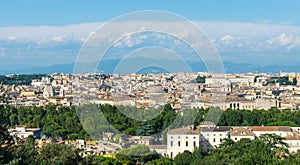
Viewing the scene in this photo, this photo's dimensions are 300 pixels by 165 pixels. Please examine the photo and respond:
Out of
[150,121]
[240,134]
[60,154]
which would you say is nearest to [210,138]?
[240,134]

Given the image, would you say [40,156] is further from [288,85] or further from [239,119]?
[288,85]

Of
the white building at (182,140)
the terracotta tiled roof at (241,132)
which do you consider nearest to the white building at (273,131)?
the terracotta tiled roof at (241,132)

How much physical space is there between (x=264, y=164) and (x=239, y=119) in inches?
510

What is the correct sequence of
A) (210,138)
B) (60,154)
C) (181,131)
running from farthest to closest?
(210,138), (181,131), (60,154)

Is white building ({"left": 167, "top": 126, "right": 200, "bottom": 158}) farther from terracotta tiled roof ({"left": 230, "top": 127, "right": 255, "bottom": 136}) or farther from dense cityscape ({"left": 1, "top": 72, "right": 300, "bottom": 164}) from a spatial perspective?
terracotta tiled roof ({"left": 230, "top": 127, "right": 255, "bottom": 136})

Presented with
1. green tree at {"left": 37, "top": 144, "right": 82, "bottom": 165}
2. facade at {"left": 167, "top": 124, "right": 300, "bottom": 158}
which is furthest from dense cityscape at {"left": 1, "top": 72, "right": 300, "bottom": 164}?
green tree at {"left": 37, "top": 144, "right": 82, "bottom": 165}

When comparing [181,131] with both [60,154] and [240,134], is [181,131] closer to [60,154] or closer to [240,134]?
[60,154]

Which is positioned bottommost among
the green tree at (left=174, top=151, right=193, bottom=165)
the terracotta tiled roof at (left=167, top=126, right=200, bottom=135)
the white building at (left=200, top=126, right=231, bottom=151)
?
the green tree at (left=174, top=151, right=193, bottom=165)

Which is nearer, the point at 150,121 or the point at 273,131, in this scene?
the point at 150,121

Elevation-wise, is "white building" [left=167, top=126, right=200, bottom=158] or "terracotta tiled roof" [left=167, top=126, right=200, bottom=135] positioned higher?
"terracotta tiled roof" [left=167, top=126, right=200, bottom=135]

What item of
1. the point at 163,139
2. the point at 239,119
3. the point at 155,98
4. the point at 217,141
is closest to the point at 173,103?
the point at 155,98

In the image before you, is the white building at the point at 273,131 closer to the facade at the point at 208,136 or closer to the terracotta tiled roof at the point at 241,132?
the facade at the point at 208,136

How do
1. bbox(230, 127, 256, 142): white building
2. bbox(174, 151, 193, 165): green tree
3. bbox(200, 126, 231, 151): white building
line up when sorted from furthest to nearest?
1. bbox(230, 127, 256, 142): white building
2. bbox(200, 126, 231, 151): white building
3. bbox(174, 151, 193, 165): green tree

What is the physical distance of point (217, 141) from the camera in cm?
1723
